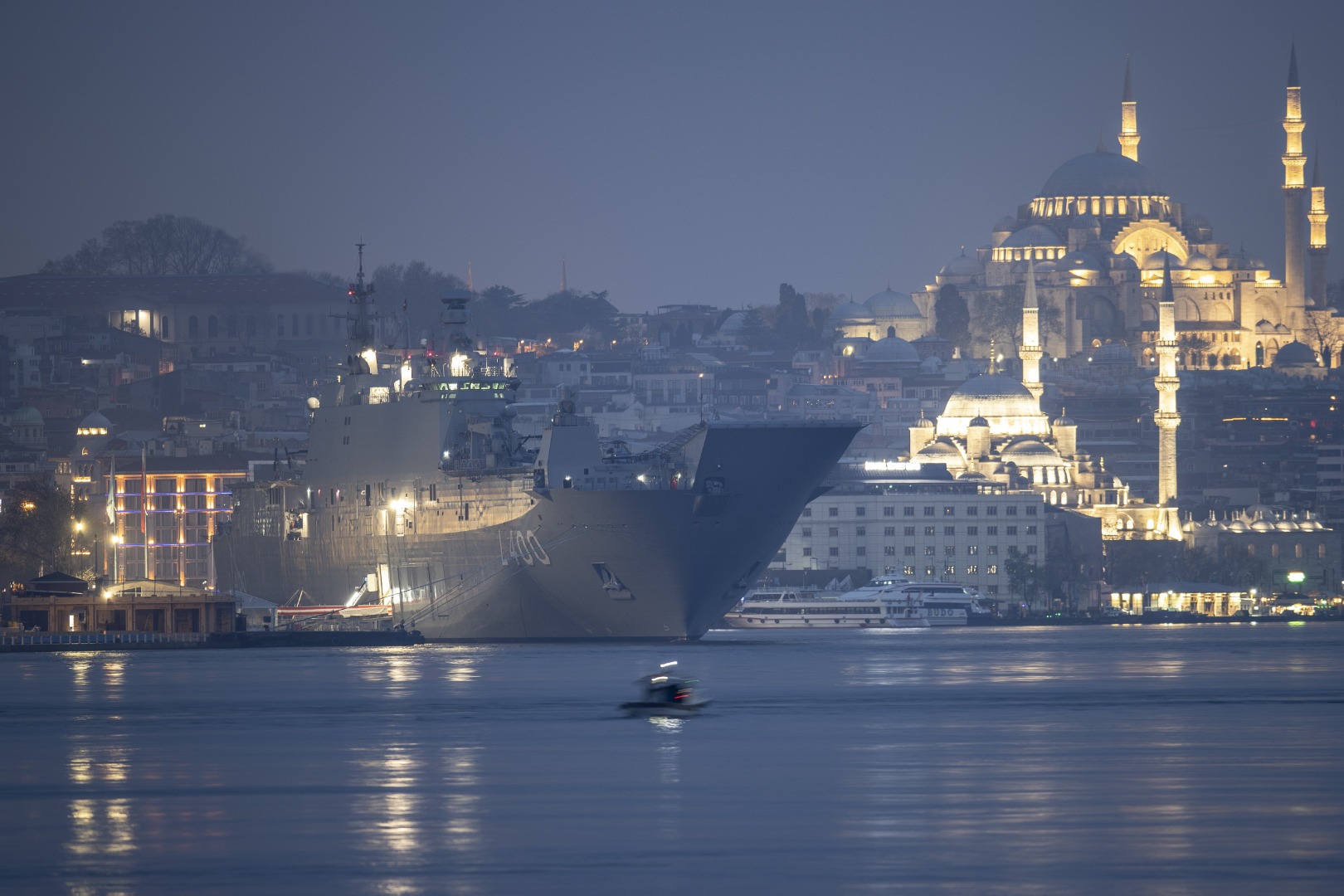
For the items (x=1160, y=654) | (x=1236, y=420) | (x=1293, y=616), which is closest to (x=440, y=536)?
(x=1160, y=654)

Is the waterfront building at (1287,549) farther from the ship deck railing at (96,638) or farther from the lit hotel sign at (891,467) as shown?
the ship deck railing at (96,638)

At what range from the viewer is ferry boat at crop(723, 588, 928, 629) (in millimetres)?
124938

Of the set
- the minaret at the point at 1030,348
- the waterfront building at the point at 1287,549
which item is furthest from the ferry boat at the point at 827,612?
the minaret at the point at 1030,348

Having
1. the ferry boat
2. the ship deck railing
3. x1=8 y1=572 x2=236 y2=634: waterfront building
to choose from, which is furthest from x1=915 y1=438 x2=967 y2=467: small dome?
the ship deck railing

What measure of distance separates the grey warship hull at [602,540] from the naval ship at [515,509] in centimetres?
5

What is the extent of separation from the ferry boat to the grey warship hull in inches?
1777

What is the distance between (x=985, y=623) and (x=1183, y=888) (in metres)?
103

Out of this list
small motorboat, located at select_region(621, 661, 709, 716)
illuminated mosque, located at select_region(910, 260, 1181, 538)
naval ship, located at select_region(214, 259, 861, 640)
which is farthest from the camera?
illuminated mosque, located at select_region(910, 260, 1181, 538)

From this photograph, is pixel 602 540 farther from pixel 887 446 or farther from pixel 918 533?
pixel 887 446

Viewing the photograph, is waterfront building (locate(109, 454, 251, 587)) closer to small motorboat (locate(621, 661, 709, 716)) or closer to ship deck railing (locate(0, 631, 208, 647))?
ship deck railing (locate(0, 631, 208, 647))

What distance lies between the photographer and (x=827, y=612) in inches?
5015

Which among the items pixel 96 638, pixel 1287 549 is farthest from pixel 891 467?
pixel 96 638

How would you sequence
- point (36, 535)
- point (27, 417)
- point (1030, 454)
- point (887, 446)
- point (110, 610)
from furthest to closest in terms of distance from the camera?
point (887, 446)
point (1030, 454)
point (27, 417)
point (36, 535)
point (110, 610)

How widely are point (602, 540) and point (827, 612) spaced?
57098 mm
